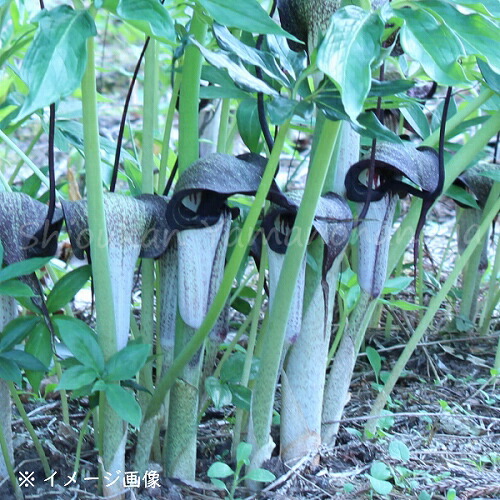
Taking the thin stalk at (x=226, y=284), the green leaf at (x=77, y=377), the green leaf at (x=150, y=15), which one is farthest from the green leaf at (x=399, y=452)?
the green leaf at (x=150, y=15)

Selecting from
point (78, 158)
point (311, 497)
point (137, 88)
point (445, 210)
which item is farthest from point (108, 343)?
point (137, 88)

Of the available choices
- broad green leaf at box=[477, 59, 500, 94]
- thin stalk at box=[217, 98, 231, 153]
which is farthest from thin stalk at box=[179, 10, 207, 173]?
broad green leaf at box=[477, 59, 500, 94]

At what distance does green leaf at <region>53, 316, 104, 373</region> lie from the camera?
0.80 metres

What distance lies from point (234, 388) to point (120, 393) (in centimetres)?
21

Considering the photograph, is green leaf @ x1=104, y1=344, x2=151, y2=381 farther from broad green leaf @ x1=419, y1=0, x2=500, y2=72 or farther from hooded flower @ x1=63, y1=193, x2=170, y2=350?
broad green leaf @ x1=419, y1=0, x2=500, y2=72

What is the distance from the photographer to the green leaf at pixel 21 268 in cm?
78

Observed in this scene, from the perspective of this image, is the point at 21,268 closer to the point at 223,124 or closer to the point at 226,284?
the point at 226,284

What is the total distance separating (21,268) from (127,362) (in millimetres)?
159

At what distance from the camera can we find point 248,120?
3.09ft

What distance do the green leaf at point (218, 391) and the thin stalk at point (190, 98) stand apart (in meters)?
0.29

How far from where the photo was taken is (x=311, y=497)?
3.04ft

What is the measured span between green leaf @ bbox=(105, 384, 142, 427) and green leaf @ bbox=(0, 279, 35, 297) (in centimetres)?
14

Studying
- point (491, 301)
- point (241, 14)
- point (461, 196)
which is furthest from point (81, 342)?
point (491, 301)

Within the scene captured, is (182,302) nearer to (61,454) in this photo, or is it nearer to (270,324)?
(270,324)
